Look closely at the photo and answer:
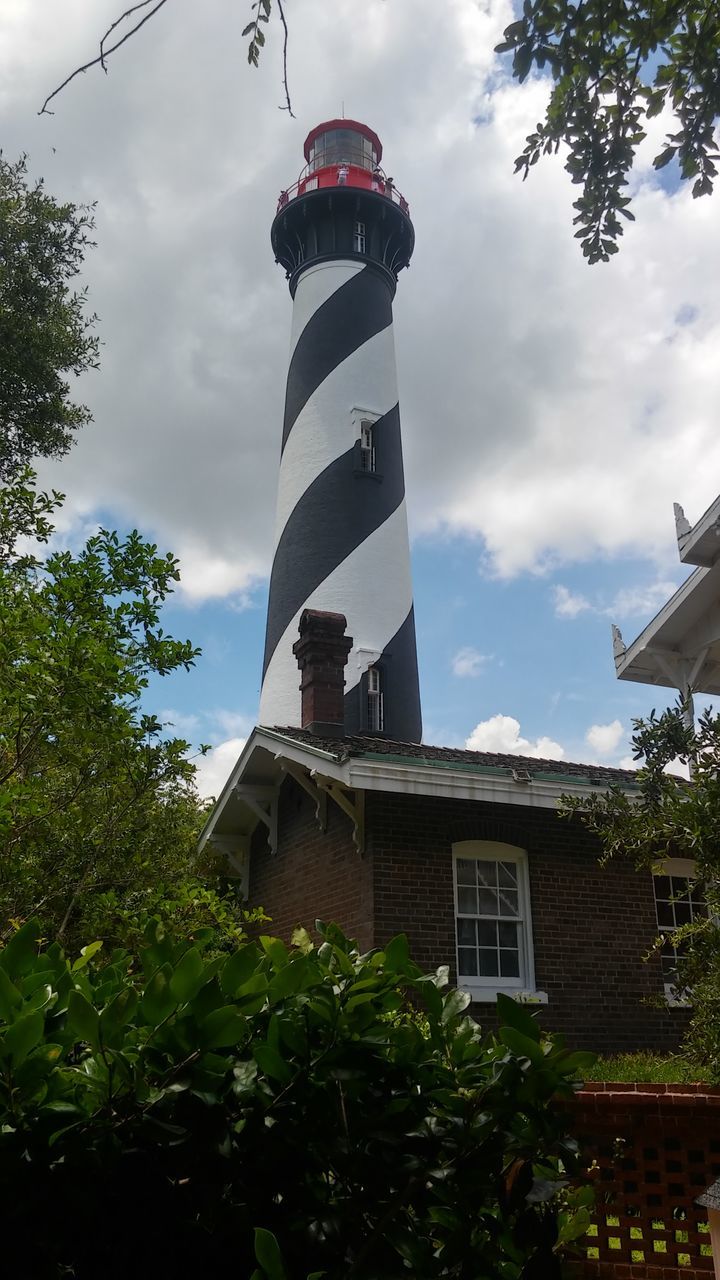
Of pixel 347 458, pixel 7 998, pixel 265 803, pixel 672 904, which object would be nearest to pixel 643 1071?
pixel 672 904

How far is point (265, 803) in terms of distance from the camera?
13969mm

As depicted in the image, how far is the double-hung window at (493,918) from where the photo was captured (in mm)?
11078

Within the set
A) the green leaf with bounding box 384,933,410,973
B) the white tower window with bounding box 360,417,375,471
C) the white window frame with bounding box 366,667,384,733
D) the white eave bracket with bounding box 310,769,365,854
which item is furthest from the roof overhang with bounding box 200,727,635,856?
the white tower window with bounding box 360,417,375,471

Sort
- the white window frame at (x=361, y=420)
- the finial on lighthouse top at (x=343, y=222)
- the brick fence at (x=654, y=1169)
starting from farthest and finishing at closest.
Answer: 1. the finial on lighthouse top at (x=343, y=222)
2. the white window frame at (x=361, y=420)
3. the brick fence at (x=654, y=1169)

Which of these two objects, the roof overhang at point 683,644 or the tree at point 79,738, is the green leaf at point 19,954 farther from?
the roof overhang at point 683,644

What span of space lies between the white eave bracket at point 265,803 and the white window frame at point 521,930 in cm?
333

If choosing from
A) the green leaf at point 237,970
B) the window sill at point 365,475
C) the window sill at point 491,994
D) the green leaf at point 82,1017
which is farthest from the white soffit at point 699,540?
the green leaf at point 82,1017

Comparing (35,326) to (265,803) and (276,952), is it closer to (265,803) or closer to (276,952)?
(265,803)

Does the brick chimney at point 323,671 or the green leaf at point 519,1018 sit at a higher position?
the brick chimney at point 323,671

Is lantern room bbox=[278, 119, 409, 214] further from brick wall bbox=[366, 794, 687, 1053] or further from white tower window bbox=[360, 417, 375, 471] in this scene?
brick wall bbox=[366, 794, 687, 1053]

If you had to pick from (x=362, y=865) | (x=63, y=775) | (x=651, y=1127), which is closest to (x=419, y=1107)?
(x=651, y=1127)

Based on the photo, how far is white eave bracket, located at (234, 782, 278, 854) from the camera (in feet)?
45.1

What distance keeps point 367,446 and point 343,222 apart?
624 centimetres

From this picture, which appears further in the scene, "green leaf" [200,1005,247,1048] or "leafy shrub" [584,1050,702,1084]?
"leafy shrub" [584,1050,702,1084]
